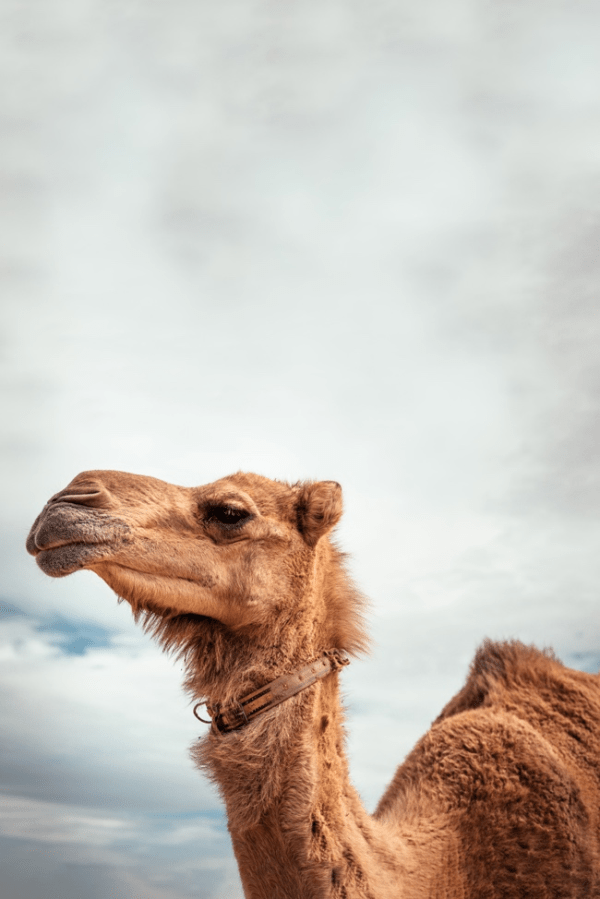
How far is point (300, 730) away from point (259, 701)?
0.25 meters

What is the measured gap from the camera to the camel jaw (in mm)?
3996

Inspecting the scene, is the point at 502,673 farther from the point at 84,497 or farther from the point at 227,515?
the point at 84,497

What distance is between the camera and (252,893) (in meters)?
4.16

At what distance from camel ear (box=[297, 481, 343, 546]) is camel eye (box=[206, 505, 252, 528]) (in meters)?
0.35

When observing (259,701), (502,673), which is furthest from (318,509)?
(502,673)

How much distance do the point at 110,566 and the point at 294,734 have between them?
125 centimetres

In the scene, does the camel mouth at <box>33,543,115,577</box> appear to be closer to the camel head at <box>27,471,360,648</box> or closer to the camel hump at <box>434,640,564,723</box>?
the camel head at <box>27,471,360,648</box>

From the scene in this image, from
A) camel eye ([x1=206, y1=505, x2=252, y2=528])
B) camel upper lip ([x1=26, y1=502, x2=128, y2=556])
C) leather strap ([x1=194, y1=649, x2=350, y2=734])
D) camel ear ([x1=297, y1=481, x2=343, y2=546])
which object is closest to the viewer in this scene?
camel upper lip ([x1=26, y1=502, x2=128, y2=556])

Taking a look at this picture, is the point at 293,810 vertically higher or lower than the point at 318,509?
lower

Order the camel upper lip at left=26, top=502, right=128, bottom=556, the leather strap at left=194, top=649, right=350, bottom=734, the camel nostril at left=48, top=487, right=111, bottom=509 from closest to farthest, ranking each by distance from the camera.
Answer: the camel upper lip at left=26, top=502, right=128, bottom=556, the camel nostril at left=48, top=487, right=111, bottom=509, the leather strap at left=194, top=649, right=350, bottom=734

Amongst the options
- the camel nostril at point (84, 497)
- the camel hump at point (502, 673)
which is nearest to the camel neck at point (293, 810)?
the camel nostril at point (84, 497)

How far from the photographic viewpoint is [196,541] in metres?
4.47

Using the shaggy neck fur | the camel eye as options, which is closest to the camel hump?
the shaggy neck fur

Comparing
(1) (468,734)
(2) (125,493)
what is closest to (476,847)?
(1) (468,734)
